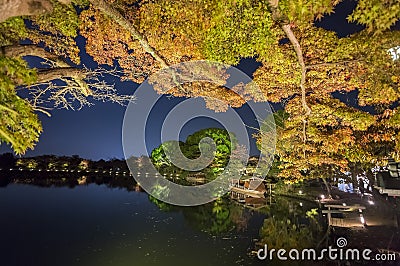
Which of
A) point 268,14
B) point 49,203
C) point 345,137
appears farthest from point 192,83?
point 49,203

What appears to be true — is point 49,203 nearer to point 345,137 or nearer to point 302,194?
point 302,194

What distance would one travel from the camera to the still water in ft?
24.2

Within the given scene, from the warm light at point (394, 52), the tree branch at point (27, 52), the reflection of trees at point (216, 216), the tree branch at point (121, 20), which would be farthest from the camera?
the reflection of trees at point (216, 216)

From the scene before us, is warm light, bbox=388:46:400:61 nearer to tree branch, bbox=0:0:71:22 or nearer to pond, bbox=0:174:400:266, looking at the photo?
pond, bbox=0:174:400:266

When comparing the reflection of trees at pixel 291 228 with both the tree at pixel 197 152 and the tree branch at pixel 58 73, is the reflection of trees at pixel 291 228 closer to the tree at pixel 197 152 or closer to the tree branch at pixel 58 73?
the tree branch at pixel 58 73

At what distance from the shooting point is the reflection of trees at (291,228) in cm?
822

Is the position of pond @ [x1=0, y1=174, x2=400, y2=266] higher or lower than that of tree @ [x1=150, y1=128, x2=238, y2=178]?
lower

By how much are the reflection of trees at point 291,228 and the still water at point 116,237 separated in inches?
20.3

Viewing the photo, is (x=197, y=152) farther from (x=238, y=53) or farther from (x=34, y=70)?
(x=34, y=70)

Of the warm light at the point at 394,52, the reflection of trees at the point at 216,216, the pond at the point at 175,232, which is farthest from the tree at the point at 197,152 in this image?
the warm light at the point at 394,52

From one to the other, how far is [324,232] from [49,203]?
50.5ft

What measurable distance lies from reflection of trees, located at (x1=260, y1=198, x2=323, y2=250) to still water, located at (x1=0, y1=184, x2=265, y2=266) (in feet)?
1.69

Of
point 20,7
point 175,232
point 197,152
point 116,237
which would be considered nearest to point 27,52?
point 20,7

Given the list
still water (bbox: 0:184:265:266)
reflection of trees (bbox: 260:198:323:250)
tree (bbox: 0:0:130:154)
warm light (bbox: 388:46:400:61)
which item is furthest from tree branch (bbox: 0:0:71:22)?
reflection of trees (bbox: 260:198:323:250)
